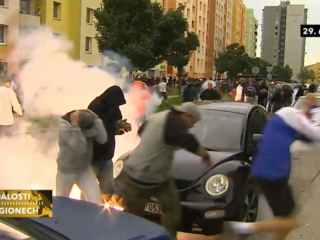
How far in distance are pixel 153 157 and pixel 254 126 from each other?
8.41 feet

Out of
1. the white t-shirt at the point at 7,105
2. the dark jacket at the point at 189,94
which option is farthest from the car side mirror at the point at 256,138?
the dark jacket at the point at 189,94

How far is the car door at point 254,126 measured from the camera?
6.03 metres

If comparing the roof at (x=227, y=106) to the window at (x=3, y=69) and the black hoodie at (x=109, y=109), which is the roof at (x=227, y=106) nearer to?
the black hoodie at (x=109, y=109)

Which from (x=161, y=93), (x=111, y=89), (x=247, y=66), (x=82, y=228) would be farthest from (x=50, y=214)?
(x=247, y=66)

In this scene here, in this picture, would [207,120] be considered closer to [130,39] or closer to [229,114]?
[229,114]

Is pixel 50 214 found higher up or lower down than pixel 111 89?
lower down

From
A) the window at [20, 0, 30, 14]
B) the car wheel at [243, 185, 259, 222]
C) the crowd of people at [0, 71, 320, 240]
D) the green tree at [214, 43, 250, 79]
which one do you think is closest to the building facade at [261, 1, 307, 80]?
the green tree at [214, 43, 250, 79]

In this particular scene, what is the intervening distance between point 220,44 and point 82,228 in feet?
312

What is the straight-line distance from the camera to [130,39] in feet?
86.9

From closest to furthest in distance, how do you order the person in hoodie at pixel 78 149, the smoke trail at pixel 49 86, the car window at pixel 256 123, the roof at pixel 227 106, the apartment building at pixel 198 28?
the person in hoodie at pixel 78 149
the car window at pixel 256 123
the roof at pixel 227 106
the smoke trail at pixel 49 86
the apartment building at pixel 198 28

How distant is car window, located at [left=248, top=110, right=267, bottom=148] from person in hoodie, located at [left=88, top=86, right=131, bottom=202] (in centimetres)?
180

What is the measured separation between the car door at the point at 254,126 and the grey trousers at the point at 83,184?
2040 millimetres

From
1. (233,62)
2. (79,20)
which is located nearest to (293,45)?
(233,62)

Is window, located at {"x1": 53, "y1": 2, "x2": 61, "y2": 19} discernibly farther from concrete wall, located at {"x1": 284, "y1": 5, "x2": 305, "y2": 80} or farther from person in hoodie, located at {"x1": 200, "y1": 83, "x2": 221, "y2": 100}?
concrete wall, located at {"x1": 284, "y1": 5, "x2": 305, "y2": 80}
